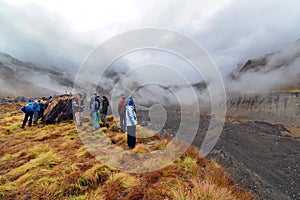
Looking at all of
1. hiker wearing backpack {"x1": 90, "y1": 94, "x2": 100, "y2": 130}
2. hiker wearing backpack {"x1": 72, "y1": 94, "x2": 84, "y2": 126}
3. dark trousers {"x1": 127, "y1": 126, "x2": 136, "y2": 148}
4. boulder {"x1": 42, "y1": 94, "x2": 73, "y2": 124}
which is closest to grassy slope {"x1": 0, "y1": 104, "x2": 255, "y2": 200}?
dark trousers {"x1": 127, "y1": 126, "x2": 136, "y2": 148}

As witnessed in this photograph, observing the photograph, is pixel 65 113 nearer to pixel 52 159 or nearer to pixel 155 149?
pixel 52 159

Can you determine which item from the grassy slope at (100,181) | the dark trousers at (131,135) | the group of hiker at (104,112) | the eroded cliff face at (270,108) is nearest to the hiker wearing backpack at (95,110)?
the group of hiker at (104,112)

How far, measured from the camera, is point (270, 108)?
144000 millimetres

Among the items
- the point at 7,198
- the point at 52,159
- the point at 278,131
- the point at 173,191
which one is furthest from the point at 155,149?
the point at 278,131

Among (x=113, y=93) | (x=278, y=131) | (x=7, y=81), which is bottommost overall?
(x=278, y=131)

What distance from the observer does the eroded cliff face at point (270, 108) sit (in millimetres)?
126825

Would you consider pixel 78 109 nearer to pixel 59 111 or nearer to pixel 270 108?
pixel 59 111

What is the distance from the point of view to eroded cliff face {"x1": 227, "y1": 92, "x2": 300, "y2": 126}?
127m

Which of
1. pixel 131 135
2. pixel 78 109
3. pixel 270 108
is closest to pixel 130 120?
pixel 131 135

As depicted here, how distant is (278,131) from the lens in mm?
80250

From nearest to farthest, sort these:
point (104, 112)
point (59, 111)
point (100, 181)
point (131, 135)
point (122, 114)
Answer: point (100, 181)
point (131, 135)
point (122, 114)
point (104, 112)
point (59, 111)

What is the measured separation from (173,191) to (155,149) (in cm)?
370

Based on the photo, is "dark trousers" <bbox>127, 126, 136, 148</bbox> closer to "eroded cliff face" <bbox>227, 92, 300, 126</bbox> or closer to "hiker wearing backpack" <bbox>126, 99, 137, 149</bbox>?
"hiker wearing backpack" <bbox>126, 99, 137, 149</bbox>

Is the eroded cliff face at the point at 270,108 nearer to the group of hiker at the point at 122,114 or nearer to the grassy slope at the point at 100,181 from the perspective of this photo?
the group of hiker at the point at 122,114
